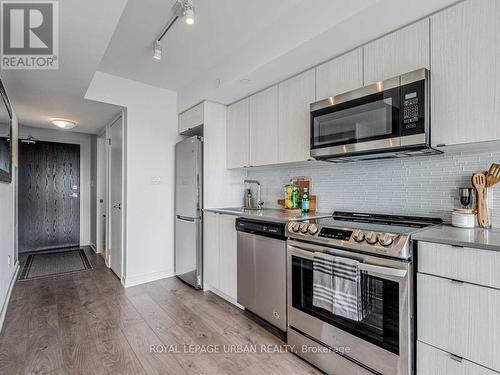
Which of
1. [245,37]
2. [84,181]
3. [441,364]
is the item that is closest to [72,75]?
[245,37]

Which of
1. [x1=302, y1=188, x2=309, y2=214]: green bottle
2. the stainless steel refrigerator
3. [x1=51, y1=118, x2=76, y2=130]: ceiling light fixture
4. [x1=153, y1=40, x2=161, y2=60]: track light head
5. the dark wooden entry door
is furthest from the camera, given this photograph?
the dark wooden entry door

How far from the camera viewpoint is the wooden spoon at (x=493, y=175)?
1530 millimetres

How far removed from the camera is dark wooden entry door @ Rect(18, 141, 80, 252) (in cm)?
480

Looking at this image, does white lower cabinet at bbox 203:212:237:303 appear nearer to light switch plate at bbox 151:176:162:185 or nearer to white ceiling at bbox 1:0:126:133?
light switch plate at bbox 151:176:162:185

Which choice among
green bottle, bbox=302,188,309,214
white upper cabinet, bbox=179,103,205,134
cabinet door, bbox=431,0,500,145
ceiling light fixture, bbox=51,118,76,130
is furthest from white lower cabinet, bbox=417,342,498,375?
ceiling light fixture, bbox=51,118,76,130

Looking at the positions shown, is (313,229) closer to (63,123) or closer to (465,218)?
(465,218)

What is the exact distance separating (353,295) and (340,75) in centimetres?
154

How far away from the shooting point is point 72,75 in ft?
7.77

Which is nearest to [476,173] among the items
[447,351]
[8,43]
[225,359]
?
[447,351]

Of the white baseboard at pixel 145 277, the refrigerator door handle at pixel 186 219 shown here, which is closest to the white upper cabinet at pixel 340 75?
the refrigerator door handle at pixel 186 219

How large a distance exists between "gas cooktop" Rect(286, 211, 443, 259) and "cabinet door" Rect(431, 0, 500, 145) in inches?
22.6

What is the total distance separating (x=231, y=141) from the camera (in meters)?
3.13

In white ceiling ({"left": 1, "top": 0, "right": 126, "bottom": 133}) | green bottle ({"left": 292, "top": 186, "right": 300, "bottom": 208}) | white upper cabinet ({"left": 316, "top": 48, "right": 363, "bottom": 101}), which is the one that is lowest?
green bottle ({"left": 292, "top": 186, "right": 300, "bottom": 208})

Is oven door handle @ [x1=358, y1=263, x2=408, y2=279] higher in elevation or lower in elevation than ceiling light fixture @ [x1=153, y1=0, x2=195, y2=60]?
lower
